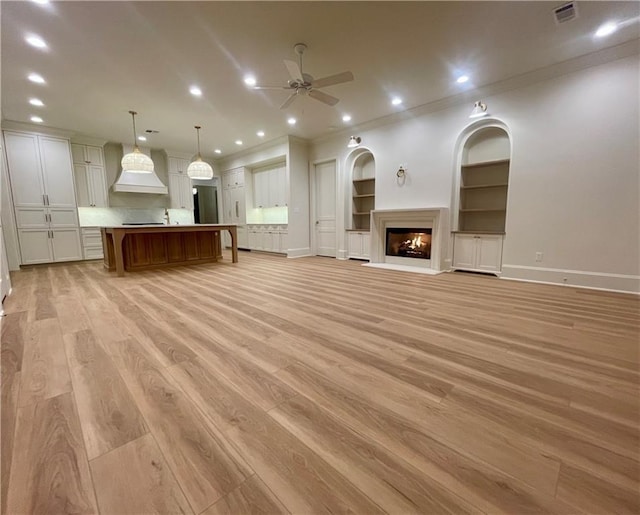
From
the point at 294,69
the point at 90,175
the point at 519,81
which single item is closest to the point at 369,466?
the point at 294,69

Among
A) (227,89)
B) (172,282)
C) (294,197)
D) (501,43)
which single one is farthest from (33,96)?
(501,43)

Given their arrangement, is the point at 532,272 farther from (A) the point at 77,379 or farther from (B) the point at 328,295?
(A) the point at 77,379

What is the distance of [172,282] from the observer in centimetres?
416

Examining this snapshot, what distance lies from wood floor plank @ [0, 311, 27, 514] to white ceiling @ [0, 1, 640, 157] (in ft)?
9.68

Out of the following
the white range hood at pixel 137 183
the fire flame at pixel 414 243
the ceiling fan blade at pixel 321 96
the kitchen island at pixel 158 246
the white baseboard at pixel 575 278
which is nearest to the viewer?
the white baseboard at pixel 575 278

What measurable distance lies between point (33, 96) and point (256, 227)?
5.07 meters

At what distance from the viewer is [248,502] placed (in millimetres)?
900

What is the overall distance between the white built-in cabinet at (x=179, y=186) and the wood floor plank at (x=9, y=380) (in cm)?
589

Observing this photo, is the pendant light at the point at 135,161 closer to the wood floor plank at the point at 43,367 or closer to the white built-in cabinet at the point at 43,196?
the white built-in cabinet at the point at 43,196

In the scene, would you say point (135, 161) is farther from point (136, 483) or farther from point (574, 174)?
point (574, 174)

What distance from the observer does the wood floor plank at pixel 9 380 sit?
104 centimetres

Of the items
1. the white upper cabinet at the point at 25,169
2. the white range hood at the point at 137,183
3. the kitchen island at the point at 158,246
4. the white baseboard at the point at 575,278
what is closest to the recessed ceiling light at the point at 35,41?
the kitchen island at the point at 158,246

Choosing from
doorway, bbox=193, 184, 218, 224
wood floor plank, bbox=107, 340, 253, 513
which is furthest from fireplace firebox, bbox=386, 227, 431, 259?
doorway, bbox=193, 184, 218, 224

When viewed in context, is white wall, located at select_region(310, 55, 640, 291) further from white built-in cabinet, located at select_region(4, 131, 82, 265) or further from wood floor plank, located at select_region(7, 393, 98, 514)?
white built-in cabinet, located at select_region(4, 131, 82, 265)
